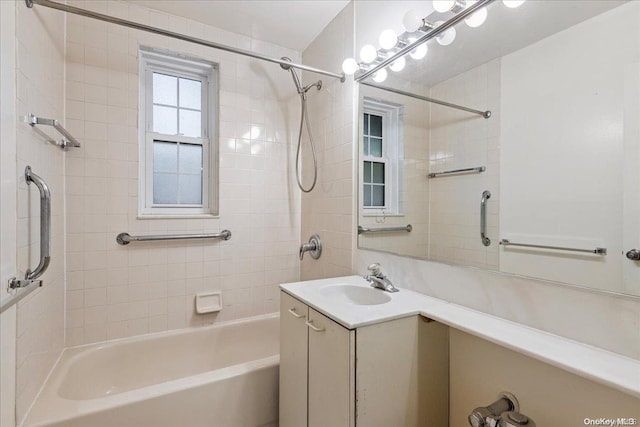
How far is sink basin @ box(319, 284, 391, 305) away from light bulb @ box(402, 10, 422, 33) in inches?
48.5

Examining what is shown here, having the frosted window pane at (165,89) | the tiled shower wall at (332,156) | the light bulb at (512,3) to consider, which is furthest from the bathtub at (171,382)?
the light bulb at (512,3)

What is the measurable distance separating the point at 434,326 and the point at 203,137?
6.52 ft

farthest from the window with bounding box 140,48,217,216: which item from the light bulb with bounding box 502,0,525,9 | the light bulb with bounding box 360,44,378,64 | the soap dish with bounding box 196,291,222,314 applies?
the light bulb with bounding box 502,0,525,9

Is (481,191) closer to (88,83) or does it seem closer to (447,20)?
(447,20)

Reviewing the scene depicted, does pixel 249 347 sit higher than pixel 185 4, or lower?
lower

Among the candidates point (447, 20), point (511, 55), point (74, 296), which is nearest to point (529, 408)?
point (511, 55)

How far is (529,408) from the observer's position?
836 millimetres

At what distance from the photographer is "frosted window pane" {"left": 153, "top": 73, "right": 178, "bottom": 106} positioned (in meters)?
2.03

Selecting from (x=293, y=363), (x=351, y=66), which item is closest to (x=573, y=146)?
(x=351, y=66)

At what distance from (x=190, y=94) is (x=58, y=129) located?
1.02m

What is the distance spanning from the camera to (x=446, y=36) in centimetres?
126

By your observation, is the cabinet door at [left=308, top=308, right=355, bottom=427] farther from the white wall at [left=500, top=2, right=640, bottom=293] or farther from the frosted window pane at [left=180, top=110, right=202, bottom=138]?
the frosted window pane at [left=180, top=110, right=202, bottom=138]

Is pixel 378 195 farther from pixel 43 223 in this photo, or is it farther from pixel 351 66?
pixel 43 223

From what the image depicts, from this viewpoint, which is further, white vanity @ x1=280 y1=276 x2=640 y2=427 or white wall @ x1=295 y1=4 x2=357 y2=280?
white wall @ x1=295 y1=4 x2=357 y2=280
